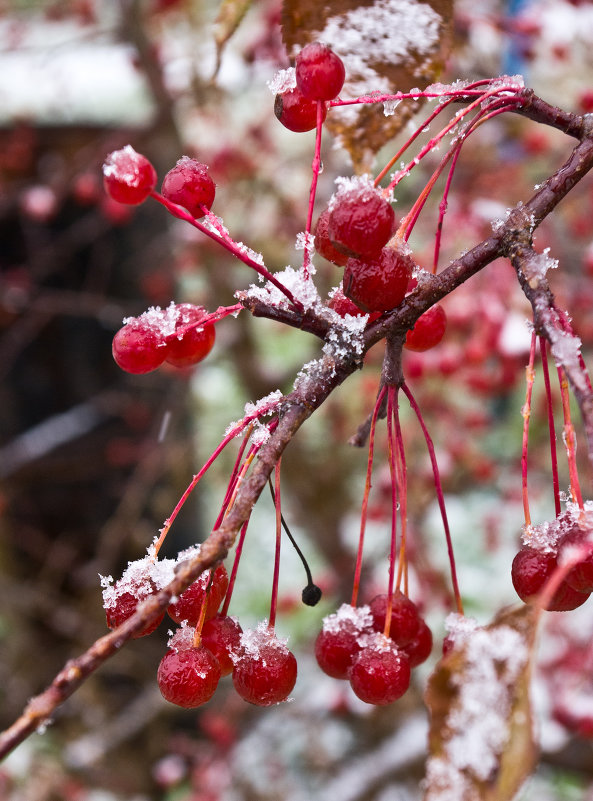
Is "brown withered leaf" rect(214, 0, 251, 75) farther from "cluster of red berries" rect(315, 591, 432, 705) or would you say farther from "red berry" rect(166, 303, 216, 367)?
"cluster of red berries" rect(315, 591, 432, 705)

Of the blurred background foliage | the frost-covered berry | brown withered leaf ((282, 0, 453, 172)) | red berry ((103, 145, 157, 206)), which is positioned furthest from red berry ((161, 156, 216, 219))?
the blurred background foliage

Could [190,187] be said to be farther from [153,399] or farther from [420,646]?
[153,399]

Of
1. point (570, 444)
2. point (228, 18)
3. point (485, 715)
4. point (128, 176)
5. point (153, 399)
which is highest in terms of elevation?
point (153, 399)

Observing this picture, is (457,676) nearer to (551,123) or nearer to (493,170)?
(551,123)

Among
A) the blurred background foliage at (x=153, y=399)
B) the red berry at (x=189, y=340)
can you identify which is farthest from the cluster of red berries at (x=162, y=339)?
the blurred background foliage at (x=153, y=399)

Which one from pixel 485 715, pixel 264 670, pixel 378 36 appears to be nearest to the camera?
pixel 485 715

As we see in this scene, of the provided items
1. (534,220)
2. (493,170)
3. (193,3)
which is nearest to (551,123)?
(534,220)

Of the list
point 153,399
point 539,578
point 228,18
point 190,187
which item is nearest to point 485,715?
point 539,578
